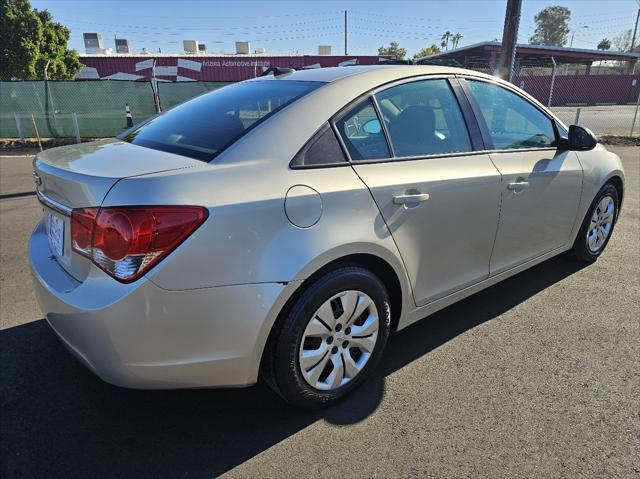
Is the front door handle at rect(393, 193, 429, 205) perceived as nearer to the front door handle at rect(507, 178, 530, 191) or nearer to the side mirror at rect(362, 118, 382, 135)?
the side mirror at rect(362, 118, 382, 135)

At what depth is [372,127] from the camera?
249 centimetres

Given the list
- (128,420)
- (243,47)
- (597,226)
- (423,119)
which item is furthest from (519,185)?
(243,47)

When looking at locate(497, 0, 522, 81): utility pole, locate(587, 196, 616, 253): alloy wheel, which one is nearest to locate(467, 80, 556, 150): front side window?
locate(587, 196, 616, 253): alloy wheel

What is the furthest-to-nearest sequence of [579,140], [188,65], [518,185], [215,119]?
[188,65]
[579,140]
[518,185]
[215,119]

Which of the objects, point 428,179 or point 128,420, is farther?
point 428,179

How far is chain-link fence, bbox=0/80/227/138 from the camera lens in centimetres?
1489

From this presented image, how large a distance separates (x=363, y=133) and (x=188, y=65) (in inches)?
1549

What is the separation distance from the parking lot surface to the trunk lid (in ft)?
2.72

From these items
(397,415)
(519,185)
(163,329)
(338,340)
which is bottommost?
(397,415)

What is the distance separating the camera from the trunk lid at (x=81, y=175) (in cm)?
193

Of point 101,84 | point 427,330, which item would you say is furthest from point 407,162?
point 101,84

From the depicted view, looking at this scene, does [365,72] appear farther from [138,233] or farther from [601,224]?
[601,224]

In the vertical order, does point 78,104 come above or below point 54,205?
below

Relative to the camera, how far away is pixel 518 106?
350 centimetres
